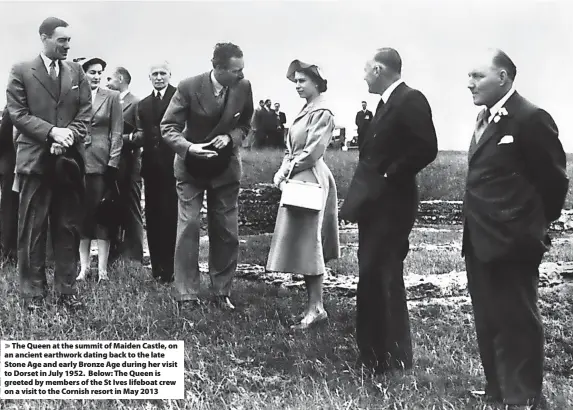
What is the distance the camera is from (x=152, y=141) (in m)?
6.14

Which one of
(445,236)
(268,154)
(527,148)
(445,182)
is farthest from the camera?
(268,154)

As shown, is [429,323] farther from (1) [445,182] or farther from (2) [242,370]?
(1) [445,182]

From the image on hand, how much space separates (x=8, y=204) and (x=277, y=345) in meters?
3.45

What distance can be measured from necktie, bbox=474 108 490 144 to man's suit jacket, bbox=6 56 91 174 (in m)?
2.69

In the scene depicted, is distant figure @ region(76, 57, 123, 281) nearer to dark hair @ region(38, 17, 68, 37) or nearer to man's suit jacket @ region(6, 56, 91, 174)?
man's suit jacket @ region(6, 56, 91, 174)

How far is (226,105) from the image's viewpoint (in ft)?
17.3

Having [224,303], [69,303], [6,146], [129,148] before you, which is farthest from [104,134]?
[224,303]

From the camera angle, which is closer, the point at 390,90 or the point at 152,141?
the point at 390,90

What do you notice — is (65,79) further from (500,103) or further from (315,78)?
(500,103)

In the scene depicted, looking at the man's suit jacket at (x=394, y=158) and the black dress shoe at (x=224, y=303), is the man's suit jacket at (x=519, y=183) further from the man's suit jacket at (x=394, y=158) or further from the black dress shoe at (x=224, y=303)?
the black dress shoe at (x=224, y=303)

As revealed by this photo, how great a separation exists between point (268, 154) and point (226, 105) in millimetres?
7362

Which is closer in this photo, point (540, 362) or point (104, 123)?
point (540, 362)

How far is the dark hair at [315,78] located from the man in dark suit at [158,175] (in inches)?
62.1

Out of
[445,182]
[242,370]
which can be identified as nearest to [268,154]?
[445,182]
